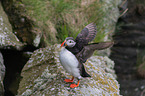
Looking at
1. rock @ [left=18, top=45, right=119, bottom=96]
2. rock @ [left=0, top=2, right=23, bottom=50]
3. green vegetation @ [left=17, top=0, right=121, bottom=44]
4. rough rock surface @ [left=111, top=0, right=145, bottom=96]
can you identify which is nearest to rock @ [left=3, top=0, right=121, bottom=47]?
green vegetation @ [left=17, top=0, right=121, bottom=44]

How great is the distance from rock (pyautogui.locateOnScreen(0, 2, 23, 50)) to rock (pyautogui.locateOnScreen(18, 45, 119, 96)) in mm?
373

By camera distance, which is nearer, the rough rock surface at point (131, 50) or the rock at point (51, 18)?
the rock at point (51, 18)

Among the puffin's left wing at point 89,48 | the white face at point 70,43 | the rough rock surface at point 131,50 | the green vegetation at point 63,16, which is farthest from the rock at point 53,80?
the rough rock surface at point 131,50

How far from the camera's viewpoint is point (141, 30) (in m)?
5.91

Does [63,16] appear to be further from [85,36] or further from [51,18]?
[85,36]

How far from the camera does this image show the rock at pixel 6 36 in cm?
274

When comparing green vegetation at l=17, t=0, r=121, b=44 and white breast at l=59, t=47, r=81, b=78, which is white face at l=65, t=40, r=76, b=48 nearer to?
white breast at l=59, t=47, r=81, b=78

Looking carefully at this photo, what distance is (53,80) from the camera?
2.37 meters

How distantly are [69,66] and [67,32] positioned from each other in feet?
5.76

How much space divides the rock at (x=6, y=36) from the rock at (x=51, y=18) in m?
0.12

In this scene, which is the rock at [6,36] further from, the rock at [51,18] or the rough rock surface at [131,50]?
the rough rock surface at [131,50]

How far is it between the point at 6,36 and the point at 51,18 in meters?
1.26

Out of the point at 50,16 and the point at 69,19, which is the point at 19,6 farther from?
the point at 69,19

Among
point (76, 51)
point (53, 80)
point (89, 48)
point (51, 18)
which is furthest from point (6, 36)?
point (89, 48)
